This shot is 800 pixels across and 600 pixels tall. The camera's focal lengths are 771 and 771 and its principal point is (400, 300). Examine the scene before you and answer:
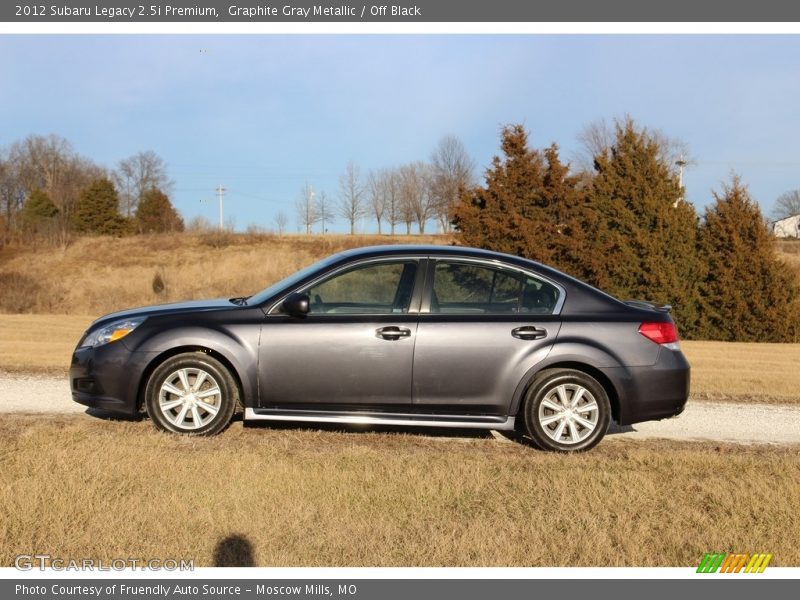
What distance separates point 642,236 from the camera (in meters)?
22.4

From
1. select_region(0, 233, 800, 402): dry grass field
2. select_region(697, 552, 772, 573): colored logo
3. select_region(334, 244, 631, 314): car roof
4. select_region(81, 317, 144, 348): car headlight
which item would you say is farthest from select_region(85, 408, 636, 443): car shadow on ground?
select_region(0, 233, 800, 402): dry grass field

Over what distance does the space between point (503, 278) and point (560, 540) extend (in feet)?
9.37

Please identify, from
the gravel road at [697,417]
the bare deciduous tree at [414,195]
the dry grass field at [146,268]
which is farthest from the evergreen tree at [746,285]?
the bare deciduous tree at [414,195]

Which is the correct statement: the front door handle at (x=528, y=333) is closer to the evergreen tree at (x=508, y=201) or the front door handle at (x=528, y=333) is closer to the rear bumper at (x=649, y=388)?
the rear bumper at (x=649, y=388)

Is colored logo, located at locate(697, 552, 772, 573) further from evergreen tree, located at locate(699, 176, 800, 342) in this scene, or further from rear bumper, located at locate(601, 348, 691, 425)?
evergreen tree, located at locate(699, 176, 800, 342)

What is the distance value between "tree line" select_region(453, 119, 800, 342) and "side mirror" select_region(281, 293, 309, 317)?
16332 millimetres

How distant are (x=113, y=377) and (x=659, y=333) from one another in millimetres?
4571

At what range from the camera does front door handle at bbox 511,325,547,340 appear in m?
6.31

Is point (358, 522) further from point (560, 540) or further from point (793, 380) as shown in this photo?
point (793, 380)

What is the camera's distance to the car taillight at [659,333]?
21.1 feet

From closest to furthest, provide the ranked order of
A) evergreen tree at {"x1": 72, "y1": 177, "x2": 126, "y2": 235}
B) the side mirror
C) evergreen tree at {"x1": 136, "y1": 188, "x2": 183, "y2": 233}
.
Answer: the side mirror < evergreen tree at {"x1": 72, "y1": 177, "x2": 126, "y2": 235} < evergreen tree at {"x1": 136, "y1": 188, "x2": 183, "y2": 233}

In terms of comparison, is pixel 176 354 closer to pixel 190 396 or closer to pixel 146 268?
pixel 190 396

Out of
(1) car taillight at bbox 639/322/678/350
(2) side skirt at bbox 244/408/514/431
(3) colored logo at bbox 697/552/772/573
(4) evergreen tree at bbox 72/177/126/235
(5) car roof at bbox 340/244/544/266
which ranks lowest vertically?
(3) colored logo at bbox 697/552/772/573

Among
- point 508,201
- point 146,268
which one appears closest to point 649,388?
point 508,201
